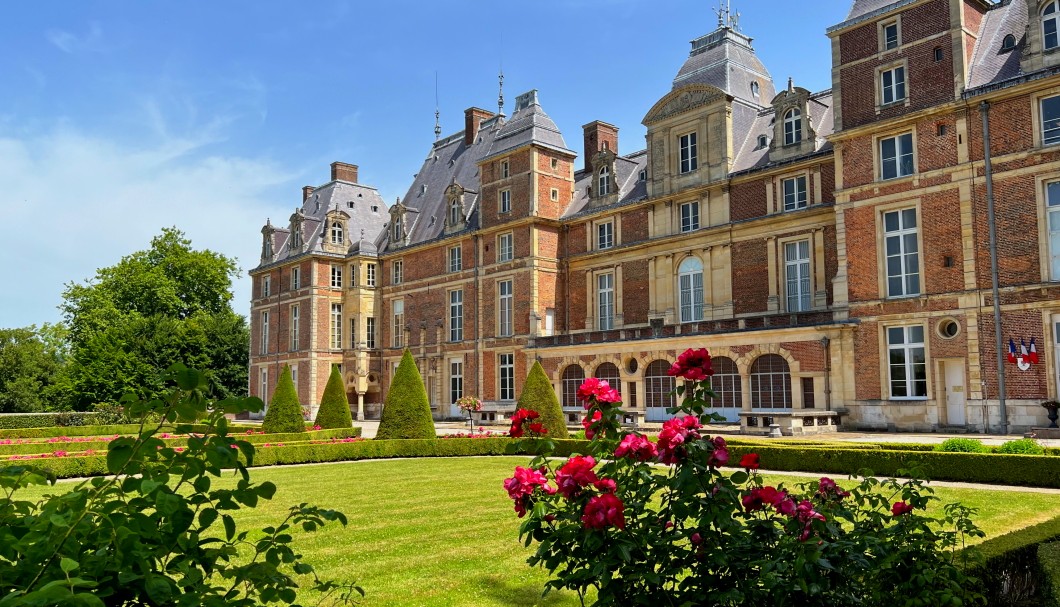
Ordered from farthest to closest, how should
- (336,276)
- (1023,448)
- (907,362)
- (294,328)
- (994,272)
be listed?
(294,328) < (336,276) < (907,362) < (994,272) < (1023,448)

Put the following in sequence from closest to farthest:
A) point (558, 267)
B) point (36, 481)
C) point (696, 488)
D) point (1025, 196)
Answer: point (36, 481), point (696, 488), point (1025, 196), point (558, 267)

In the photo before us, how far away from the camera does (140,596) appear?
9.13 ft

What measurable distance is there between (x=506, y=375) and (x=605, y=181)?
34.2 feet

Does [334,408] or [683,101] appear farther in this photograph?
[683,101]

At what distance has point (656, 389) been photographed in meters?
32.2

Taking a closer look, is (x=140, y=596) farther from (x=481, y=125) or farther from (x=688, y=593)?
(x=481, y=125)

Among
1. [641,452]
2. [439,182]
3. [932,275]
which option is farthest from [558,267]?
[641,452]

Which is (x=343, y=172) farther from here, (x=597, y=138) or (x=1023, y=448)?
(x=1023, y=448)

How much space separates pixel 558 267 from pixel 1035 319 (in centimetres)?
2129

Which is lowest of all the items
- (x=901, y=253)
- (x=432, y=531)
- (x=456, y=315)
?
(x=432, y=531)

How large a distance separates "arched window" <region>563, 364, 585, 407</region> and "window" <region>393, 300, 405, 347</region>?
1400 cm

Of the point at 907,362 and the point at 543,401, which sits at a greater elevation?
the point at 907,362

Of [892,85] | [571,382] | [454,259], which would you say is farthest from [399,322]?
[892,85]

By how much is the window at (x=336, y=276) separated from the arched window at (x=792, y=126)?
29.2 metres
